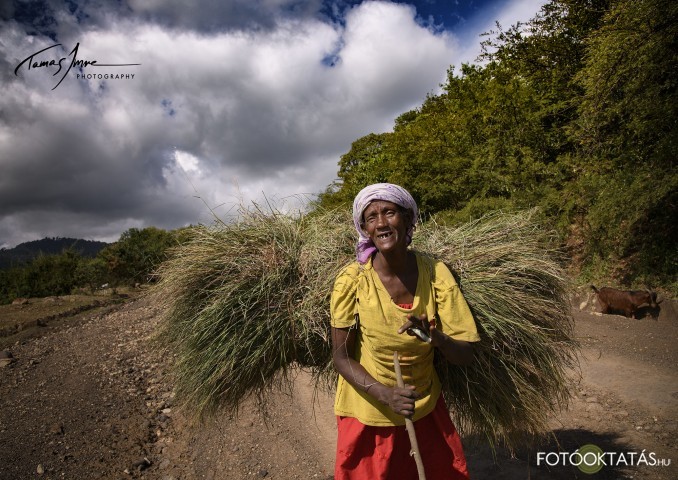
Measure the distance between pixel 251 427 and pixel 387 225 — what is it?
3.70 metres

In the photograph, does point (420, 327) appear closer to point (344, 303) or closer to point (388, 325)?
point (388, 325)

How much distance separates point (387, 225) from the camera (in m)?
1.81

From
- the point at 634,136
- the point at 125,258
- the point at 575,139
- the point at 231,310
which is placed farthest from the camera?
the point at 125,258

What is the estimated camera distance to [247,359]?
7.24ft

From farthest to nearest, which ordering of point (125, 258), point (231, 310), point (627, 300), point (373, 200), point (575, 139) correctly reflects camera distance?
point (125, 258) → point (575, 139) → point (627, 300) → point (231, 310) → point (373, 200)

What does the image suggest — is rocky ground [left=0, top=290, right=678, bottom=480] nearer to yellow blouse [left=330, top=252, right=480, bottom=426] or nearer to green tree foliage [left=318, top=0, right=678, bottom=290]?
yellow blouse [left=330, top=252, right=480, bottom=426]

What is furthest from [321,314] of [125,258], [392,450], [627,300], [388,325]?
[125,258]

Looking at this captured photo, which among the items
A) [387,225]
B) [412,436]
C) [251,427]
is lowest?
[251,427]

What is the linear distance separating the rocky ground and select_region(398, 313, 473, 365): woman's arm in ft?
5.16

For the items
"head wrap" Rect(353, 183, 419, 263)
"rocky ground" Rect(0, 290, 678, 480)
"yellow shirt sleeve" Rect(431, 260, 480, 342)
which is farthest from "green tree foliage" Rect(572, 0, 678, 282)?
"yellow shirt sleeve" Rect(431, 260, 480, 342)

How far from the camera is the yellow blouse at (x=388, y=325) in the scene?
5.77 ft

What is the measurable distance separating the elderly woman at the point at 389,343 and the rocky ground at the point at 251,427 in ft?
3.95

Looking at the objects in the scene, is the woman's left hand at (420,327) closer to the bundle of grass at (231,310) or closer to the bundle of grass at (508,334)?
the bundle of grass at (508,334)

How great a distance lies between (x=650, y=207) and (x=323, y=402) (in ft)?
22.2
